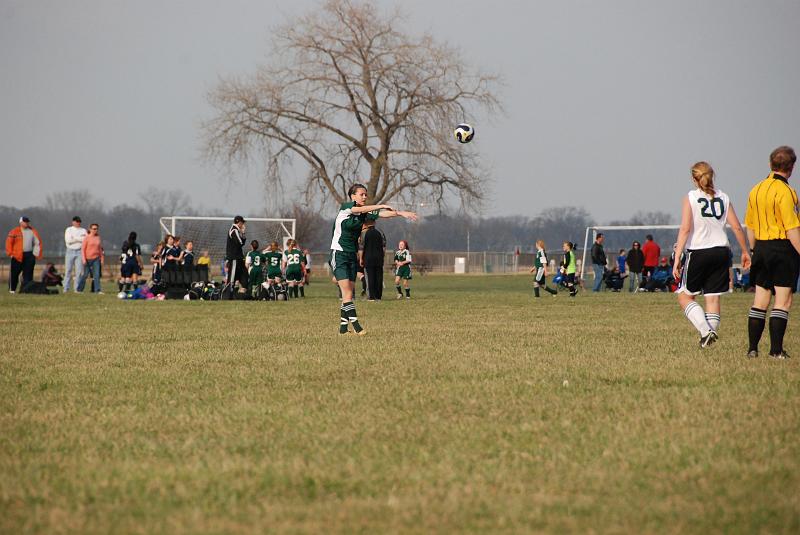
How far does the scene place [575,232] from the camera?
558ft

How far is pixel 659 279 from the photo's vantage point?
37656 millimetres

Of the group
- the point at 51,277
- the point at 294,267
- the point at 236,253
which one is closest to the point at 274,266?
the point at 294,267

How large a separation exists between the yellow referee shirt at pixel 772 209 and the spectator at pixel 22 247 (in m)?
22.0

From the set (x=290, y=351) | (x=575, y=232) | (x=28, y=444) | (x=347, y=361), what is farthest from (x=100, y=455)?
(x=575, y=232)

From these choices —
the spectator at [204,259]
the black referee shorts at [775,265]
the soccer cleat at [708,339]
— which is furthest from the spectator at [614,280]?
the black referee shorts at [775,265]

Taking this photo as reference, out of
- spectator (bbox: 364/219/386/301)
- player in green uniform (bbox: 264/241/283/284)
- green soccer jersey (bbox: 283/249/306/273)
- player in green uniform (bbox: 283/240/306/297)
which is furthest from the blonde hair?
green soccer jersey (bbox: 283/249/306/273)

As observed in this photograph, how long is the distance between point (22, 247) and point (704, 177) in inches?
872

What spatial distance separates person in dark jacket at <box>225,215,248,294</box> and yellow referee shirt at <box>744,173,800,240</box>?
16563 millimetres

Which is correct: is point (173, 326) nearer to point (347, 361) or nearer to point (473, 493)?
point (347, 361)

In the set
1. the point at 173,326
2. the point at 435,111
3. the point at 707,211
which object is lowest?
the point at 173,326

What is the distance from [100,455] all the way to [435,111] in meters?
40.6

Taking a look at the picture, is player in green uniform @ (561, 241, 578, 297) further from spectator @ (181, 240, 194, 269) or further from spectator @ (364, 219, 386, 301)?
spectator @ (181, 240, 194, 269)

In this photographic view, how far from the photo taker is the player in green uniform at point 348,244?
46.1 feet

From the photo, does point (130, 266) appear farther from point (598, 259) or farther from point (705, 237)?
point (705, 237)
